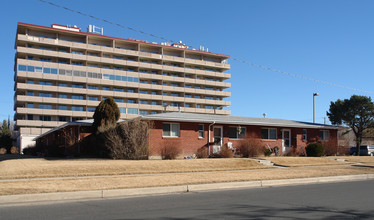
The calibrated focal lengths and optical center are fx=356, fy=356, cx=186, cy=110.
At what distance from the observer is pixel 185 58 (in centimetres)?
9181

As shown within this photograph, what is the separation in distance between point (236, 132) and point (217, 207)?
18885 millimetres

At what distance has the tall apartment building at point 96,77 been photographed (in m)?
72.7

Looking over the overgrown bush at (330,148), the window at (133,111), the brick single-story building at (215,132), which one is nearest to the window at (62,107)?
the window at (133,111)

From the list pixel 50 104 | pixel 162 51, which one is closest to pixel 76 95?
pixel 50 104

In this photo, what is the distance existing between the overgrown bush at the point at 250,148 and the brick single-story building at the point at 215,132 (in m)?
1.39

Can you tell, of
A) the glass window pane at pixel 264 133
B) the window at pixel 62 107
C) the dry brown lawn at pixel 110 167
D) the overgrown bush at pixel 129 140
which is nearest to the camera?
the dry brown lawn at pixel 110 167

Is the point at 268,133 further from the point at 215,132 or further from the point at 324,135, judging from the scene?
the point at 324,135

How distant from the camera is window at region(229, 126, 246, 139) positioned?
27578 mm

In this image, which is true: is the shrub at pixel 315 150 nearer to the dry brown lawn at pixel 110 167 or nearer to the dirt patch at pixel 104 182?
the dry brown lawn at pixel 110 167

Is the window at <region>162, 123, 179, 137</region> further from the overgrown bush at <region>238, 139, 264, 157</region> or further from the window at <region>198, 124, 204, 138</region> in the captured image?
the overgrown bush at <region>238, 139, 264, 157</region>

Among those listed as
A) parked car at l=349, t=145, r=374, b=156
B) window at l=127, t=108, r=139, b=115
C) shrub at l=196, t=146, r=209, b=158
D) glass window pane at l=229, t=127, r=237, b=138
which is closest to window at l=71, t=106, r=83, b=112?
window at l=127, t=108, r=139, b=115

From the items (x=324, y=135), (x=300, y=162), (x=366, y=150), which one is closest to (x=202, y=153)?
(x=300, y=162)

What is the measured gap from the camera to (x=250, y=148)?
2484 cm

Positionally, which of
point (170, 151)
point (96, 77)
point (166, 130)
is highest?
point (96, 77)
